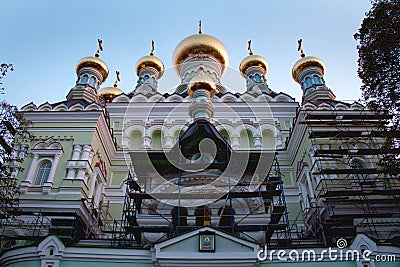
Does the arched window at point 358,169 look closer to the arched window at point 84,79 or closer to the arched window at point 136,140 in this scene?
the arched window at point 136,140

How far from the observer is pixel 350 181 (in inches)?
482

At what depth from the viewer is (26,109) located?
48.5 ft

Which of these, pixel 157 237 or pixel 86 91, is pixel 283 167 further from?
pixel 86 91

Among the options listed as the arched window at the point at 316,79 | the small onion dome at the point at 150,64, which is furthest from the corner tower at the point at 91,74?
the arched window at the point at 316,79

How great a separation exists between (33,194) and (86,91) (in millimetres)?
6975

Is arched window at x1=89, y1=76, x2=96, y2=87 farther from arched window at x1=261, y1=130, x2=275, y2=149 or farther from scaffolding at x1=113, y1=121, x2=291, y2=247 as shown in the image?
scaffolding at x1=113, y1=121, x2=291, y2=247

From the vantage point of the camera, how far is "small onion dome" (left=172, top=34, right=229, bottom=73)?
24641mm

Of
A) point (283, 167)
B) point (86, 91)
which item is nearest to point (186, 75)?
point (86, 91)

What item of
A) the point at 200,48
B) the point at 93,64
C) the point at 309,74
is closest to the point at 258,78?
the point at 200,48

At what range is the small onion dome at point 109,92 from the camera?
26.7m

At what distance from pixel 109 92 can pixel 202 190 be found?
18056 mm

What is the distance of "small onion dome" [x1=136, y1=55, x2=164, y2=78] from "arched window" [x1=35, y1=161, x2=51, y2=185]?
1307 centimetres

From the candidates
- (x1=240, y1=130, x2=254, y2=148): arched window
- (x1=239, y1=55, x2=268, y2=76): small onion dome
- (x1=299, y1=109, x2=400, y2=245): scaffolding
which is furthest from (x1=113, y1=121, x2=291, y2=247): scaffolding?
(x1=239, y1=55, x2=268, y2=76): small onion dome

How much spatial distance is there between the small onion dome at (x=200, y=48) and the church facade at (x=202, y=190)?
838 cm
